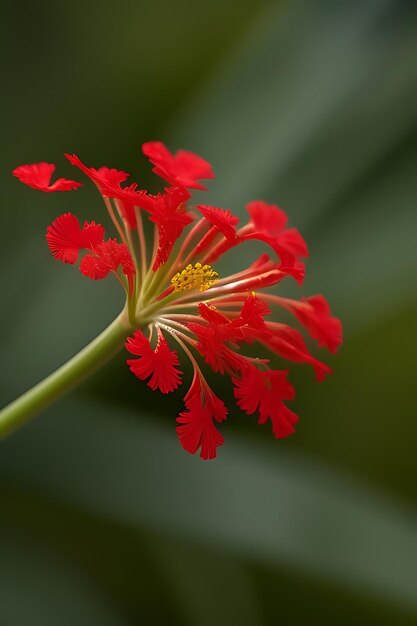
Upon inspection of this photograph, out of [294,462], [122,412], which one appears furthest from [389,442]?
[122,412]

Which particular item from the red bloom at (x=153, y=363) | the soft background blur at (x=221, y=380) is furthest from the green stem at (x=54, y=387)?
the soft background blur at (x=221, y=380)

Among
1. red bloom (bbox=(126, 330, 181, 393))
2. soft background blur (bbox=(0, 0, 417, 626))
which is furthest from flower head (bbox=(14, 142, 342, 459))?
soft background blur (bbox=(0, 0, 417, 626))

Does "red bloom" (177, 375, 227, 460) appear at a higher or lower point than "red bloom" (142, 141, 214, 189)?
lower

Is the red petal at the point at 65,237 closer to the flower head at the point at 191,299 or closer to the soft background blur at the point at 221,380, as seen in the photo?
the flower head at the point at 191,299

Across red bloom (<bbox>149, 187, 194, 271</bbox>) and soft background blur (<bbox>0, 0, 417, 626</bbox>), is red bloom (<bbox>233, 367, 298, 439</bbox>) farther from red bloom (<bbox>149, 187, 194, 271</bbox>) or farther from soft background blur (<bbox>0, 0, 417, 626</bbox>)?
soft background blur (<bbox>0, 0, 417, 626</bbox>)

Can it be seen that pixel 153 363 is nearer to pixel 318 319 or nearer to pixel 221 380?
pixel 318 319

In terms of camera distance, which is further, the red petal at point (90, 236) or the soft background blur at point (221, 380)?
the soft background blur at point (221, 380)

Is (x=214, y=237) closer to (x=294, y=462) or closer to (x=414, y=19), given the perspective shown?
(x=294, y=462)
